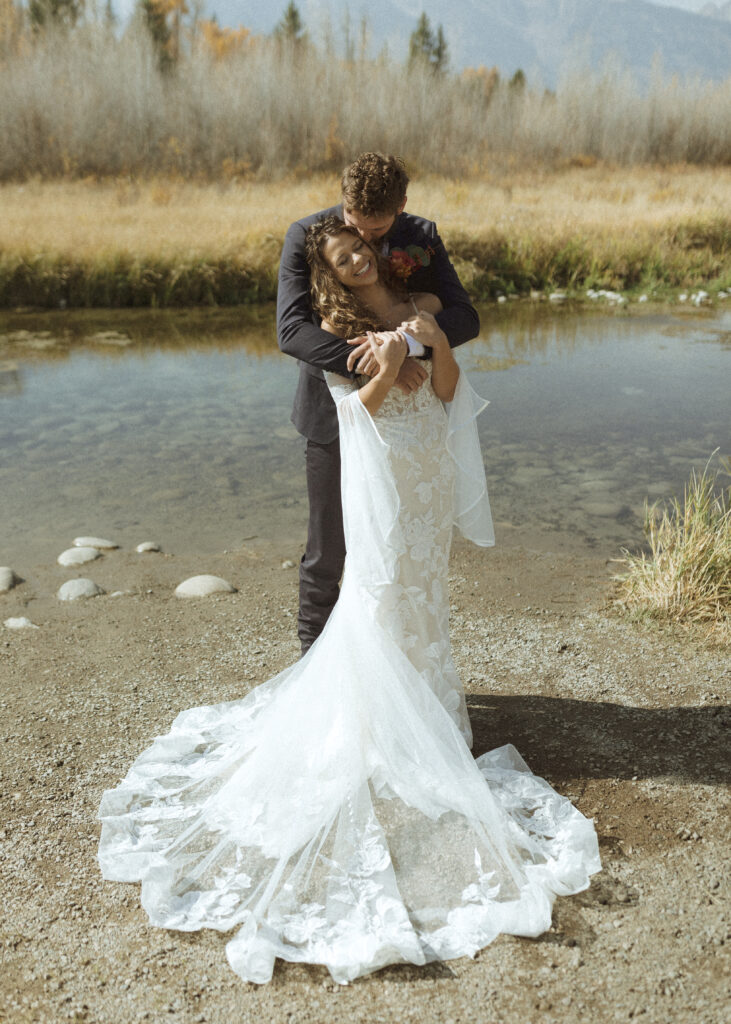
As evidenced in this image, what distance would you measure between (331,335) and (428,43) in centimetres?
2919

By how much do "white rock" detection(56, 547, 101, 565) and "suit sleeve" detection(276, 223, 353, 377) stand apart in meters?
2.83

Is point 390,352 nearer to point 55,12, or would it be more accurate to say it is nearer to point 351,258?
point 351,258

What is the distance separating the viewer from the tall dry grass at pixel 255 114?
20.0 metres

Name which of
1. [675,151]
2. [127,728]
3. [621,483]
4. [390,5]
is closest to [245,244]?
[621,483]

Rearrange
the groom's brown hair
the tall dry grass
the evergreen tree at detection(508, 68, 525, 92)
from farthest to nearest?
1. the evergreen tree at detection(508, 68, 525, 92)
2. the tall dry grass
3. the groom's brown hair

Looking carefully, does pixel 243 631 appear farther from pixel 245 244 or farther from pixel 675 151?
pixel 675 151

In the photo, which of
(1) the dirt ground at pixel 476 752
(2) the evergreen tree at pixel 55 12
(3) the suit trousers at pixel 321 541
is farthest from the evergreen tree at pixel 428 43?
(3) the suit trousers at pixel 321 541

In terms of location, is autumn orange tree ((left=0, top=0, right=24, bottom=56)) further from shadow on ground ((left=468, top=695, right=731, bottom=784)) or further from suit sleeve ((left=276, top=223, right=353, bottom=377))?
shadow on ground ((left=468, top=695, right=731, bottom=784))

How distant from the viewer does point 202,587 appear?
15.8ft

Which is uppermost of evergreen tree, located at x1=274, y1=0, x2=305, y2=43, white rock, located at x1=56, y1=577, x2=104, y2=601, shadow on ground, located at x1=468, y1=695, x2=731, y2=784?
evergreen tree, located at x1=274, y1=0, x2=305, y2=43

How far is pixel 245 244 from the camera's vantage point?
13.6 metres

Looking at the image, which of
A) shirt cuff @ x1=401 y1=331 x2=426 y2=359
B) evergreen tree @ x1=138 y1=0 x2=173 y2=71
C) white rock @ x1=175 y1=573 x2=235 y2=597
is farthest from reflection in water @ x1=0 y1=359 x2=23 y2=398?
evergreen tree @ x1=138 y1=0 x2=173 y2=71

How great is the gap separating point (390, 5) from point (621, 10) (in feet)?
199

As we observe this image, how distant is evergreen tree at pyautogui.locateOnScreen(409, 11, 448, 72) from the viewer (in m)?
25.7
